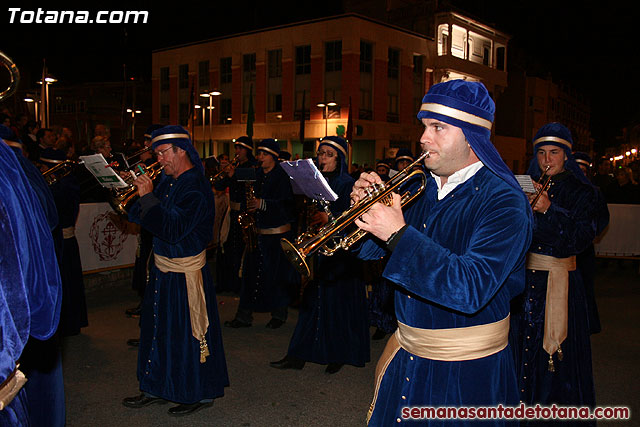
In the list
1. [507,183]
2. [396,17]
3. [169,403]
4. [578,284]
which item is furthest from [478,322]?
[396,17]

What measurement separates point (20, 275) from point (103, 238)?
7.88 m

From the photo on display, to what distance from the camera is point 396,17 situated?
36.9 m

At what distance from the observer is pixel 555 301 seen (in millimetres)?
4035

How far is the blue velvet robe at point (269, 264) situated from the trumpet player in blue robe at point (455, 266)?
4.43 metres

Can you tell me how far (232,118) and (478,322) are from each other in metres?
35.3

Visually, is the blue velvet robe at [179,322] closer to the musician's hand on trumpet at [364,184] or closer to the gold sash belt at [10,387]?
the musician's hand on trumpet at [364,184]

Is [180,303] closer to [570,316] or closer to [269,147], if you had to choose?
[570,316]

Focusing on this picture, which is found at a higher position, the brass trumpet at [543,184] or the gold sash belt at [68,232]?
the brass trumpet at [543,184]

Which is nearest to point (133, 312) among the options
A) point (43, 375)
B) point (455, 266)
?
point (43, 375)

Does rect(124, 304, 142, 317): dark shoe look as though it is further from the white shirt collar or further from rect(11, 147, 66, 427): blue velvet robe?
the white shirt collar

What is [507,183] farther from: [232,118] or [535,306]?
[232,118]

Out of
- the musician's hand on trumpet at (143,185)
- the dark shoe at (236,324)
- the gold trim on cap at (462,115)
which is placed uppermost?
the gold trim on cap at (462,115)

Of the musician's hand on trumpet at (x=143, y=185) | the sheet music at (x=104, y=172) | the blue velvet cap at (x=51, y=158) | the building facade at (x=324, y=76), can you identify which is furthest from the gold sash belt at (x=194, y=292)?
the building facade at (x=324, y=76)

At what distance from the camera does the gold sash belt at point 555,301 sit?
3.99 meters
